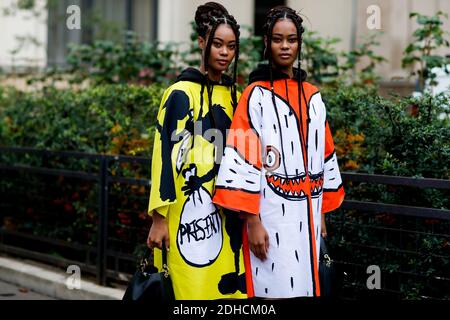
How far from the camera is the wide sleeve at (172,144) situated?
4.33m

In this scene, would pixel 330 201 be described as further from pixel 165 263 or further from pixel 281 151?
pixel 165 263

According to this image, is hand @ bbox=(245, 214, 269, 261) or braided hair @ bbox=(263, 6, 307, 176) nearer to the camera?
hand @ bbox=(245, 214, 269, 261)

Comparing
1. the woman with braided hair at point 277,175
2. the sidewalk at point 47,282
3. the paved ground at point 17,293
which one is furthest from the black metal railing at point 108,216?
the woman with braided hair at point 277,175

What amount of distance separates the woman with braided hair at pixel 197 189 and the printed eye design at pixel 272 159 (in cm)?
25

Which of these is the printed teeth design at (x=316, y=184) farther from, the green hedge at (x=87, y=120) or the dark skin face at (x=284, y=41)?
the green hedge at (x=87, y=120)

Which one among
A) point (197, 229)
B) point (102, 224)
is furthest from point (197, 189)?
point (102, 224)

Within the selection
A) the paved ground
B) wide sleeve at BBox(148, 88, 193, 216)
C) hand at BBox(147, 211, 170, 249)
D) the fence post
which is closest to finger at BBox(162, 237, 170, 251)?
hand at BBox(147, 211, 170, 249)

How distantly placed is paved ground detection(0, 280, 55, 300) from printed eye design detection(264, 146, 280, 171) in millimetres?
3592

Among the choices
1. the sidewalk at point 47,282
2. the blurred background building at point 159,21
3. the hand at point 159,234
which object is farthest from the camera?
the blurred background building at point 159,21

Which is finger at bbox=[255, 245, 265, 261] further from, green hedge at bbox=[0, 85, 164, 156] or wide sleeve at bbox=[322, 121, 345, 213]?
green hedge at bbox=[0, 85, 164, 156]

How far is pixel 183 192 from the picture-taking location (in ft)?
14.3

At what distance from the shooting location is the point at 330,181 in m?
4.63

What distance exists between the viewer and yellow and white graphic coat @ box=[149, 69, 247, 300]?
4336 mm
